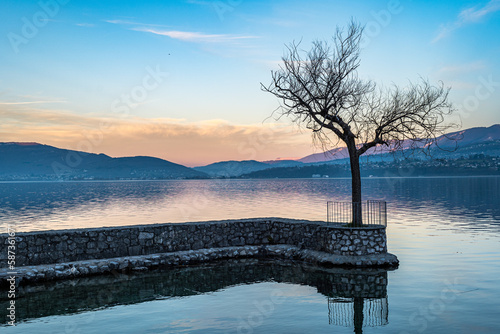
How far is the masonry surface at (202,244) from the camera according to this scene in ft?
55.7

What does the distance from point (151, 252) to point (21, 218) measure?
34964 millimetres

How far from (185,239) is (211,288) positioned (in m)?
4.60

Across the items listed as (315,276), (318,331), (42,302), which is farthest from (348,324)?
(42,302)

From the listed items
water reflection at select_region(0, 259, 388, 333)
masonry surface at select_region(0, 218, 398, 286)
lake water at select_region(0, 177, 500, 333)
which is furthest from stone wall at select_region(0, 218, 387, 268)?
lake water at select_region(0, 177, 500, 333)

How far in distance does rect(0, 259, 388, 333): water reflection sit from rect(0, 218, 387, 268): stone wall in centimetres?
140

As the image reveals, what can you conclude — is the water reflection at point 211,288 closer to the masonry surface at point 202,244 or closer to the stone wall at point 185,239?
the masonry surface at point 202,244

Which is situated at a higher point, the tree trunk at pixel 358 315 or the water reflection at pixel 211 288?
the water reflection at pixel 211 288

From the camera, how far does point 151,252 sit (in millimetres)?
19234

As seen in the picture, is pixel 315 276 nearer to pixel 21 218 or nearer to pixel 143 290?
pixel 143 290

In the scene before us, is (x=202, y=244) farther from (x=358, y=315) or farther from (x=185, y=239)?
(x=358, y=315)

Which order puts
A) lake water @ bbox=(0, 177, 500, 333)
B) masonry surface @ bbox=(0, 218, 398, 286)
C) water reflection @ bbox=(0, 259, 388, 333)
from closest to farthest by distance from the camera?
lake water @ bbox=(0, 177, 500, 333) < water reflection @ bbox=(0, 259, 388, 333) < masonry surface @ bbox=(0, 218, 398, 286)

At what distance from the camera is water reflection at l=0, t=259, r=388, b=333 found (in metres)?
13.2

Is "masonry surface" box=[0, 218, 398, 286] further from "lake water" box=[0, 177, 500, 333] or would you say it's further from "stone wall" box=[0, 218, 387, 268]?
"lake water" box=[0, 177, 500, 333]

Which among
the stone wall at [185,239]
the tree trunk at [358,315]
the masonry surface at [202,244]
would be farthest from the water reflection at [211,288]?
the stone wall at [185,239]
